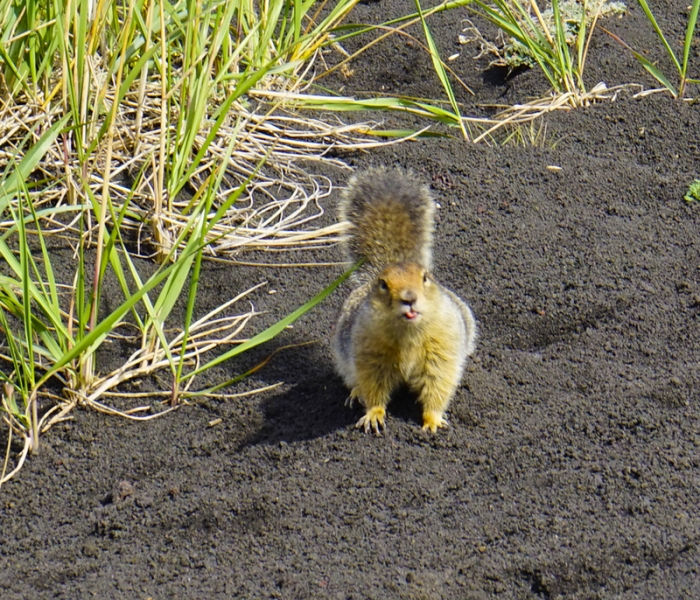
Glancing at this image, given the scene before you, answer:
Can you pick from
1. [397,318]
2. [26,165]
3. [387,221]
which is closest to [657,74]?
[387,221]

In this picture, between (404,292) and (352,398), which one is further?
(352,398)

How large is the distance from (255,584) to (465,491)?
84 cm

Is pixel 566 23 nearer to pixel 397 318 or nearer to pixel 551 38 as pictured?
pixel 551 38

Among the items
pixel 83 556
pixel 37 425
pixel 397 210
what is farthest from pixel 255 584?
pixel 397 210

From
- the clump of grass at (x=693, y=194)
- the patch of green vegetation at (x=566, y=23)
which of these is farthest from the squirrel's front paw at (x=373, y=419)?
the patch of green vegetation at (x=566, y=23)

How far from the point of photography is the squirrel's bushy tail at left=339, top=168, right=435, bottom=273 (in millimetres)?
4004

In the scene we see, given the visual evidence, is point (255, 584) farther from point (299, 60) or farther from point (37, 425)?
point (299, 60)

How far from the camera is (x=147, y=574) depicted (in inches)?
122

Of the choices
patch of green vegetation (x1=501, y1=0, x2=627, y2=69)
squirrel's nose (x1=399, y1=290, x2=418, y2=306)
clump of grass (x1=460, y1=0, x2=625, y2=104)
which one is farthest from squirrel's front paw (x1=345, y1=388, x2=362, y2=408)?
patch of green vegetation (x1=501, y1=0, x2=627, y2=69)

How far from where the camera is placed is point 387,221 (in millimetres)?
3998

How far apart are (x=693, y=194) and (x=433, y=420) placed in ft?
6.93

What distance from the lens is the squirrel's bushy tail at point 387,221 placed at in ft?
13.1

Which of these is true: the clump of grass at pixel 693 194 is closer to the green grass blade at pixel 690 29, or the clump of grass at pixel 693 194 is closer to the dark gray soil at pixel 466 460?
the dark gray soil at pixel 466 460

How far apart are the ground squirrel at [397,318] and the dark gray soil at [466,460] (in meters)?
0.16
